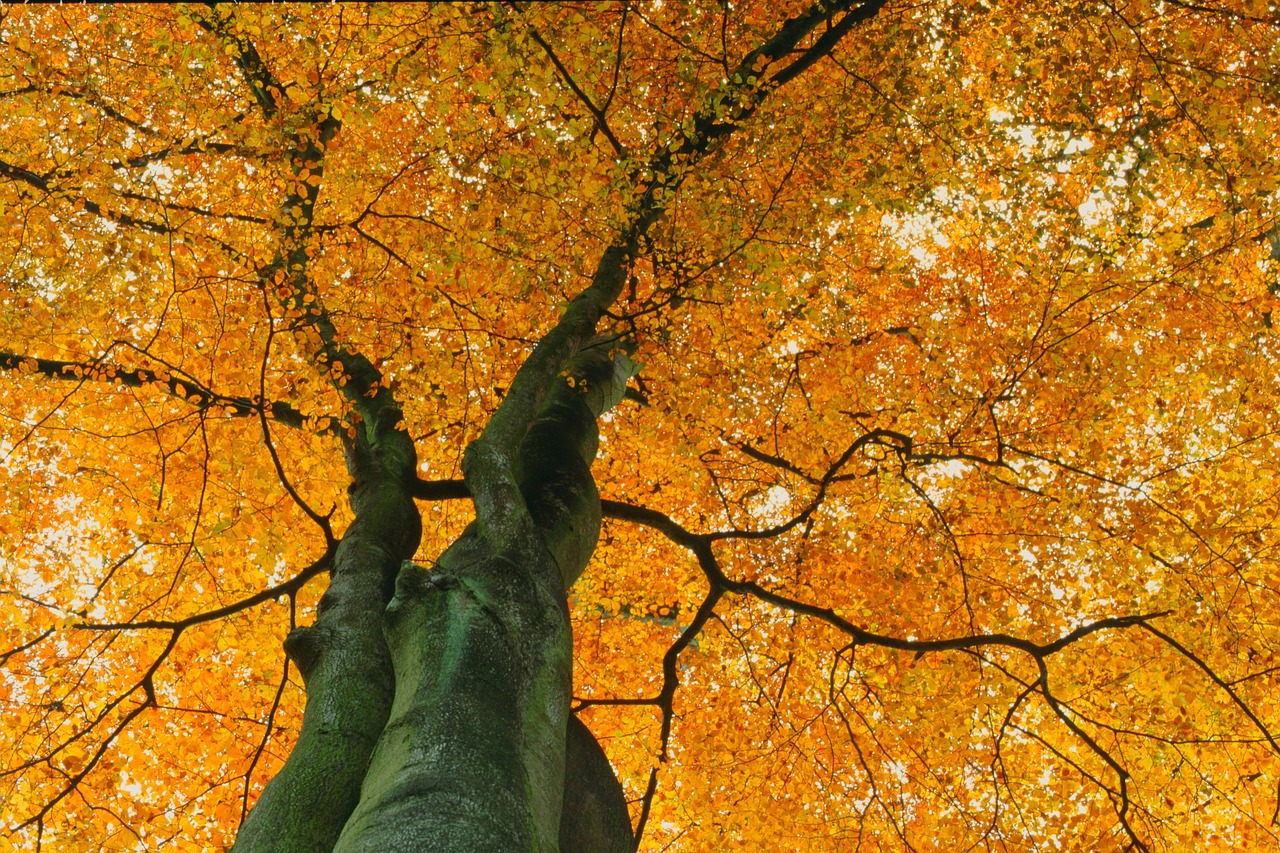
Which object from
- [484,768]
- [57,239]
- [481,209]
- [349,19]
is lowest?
[484,768]

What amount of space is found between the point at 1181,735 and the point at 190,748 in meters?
11.1

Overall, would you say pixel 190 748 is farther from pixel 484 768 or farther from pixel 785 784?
pixel 484 768

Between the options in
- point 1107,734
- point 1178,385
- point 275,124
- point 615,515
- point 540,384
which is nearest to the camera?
point 540,384

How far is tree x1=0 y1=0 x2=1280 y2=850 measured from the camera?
20.5ft

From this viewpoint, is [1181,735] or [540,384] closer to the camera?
[540,384]

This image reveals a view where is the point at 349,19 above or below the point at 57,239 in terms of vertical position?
above

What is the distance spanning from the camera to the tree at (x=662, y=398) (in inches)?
246

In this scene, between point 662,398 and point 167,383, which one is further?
point 662,398

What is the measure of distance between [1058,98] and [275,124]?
7.65m

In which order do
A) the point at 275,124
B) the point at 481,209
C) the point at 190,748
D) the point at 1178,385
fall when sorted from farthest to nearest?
1. the point at 1178,385
2. the point at 190,748
3. the point at 481,209
4. the point at 275,124

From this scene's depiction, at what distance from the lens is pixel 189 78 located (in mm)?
7695

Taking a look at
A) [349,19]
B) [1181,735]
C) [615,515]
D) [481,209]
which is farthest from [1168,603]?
[349,19]

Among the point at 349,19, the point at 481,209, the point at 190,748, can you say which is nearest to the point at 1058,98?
the point at 481,209

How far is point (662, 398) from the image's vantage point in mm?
8195
